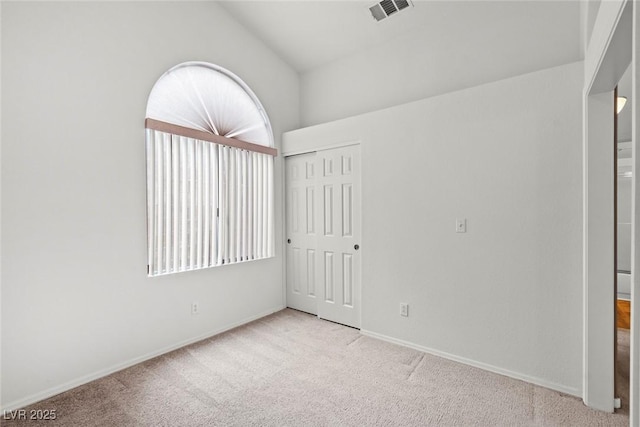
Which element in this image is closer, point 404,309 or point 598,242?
point 598,242

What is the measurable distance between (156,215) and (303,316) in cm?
196

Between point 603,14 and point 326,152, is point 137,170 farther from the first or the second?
point 603,14

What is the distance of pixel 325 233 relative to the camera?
3.49 metres

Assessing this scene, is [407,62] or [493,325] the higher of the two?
[407,62]

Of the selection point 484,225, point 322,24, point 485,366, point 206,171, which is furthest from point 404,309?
point 322,24

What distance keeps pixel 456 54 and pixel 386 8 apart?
2.64ft

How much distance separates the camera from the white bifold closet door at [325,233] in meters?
3.27

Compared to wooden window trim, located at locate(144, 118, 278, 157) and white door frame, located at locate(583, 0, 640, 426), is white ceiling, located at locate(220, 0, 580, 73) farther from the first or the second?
wooden window trim, located at locate(144, 118, 278, 157)

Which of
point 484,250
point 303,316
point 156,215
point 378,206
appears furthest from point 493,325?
point 156,215

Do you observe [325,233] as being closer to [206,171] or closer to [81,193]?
[206,171]

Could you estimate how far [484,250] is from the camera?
2.42 m

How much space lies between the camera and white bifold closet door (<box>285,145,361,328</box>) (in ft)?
10.7

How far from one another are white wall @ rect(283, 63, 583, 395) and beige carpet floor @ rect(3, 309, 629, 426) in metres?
0.26

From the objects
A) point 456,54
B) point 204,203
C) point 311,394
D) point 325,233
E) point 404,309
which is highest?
point 456,54
